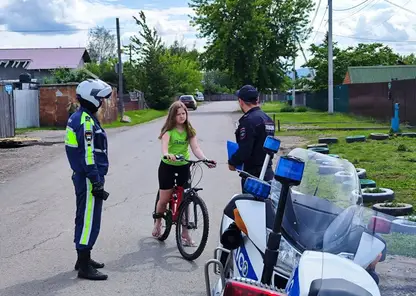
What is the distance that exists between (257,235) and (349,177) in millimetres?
709

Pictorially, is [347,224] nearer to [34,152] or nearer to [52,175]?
[52,175]

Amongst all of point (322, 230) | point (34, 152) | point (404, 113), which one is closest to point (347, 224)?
point (322, 230)

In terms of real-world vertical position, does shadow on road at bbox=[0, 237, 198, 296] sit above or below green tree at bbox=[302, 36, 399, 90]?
below

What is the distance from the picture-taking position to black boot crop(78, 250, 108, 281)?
6.04 meters

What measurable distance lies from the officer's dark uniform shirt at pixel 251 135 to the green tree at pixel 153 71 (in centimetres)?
5077

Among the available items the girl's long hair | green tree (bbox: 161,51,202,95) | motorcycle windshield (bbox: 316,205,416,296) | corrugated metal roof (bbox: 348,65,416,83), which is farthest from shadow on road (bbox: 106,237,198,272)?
green tree (bbox: 161,51,202,95)

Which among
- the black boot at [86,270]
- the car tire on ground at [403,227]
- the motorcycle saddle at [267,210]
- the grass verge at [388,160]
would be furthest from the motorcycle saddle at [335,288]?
the grass verge at [388,160]

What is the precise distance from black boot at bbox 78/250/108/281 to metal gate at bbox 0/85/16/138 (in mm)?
18635

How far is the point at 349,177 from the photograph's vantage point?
3869 millimetres

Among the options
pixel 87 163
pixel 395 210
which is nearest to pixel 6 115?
pixel 395 210

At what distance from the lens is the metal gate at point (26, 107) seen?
30938mm

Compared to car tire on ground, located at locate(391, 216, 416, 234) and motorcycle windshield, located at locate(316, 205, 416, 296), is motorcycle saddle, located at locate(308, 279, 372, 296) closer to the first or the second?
motorcycle windshield, located at locate(316, 205, 416, 296)

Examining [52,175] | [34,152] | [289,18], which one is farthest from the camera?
[289,18]

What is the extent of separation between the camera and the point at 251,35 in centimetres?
5184
